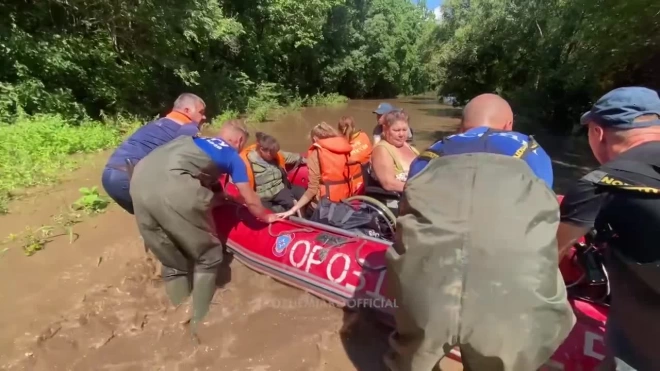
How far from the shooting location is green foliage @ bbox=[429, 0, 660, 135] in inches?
366

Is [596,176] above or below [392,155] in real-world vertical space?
above

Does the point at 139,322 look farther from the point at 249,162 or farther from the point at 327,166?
the point at 327,166

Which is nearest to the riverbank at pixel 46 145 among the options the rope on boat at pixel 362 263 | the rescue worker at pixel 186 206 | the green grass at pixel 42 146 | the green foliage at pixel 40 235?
the green grass at pixel 42 146

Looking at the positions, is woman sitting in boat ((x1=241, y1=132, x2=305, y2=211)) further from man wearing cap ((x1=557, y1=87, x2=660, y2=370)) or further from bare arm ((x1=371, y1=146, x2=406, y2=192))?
man wearing cap ((x1=557, y1=87, x2=660, y2=370))

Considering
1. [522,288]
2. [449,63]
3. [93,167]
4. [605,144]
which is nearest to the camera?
[522,288]

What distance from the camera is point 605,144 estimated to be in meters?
1.94

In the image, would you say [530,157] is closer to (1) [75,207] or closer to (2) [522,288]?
(2) [522,288]

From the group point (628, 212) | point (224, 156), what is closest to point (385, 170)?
point (224, 156)

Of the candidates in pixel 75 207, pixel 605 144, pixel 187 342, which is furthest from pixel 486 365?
pixel 75 207

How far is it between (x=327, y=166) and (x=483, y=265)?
2922 mm

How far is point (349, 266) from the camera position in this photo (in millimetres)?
3734

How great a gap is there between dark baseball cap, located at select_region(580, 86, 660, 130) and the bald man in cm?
27

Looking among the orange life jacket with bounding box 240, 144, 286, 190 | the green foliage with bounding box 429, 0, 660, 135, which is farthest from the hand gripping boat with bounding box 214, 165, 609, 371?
the green foliage with bounding box 429, 0, 660, 135

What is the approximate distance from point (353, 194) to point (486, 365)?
3009 mm
